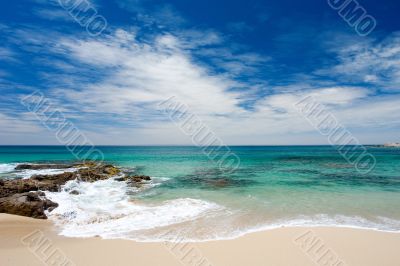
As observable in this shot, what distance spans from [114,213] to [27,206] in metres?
4.03

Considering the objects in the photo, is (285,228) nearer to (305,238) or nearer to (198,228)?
(305,238)

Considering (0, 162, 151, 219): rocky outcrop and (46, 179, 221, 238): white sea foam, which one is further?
(0, 162, 151, 219): rocky outcrop

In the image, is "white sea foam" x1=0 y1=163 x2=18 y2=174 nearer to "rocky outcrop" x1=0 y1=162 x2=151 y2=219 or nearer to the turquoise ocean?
"rocky outcrop" x1=0 y1=162 x2=151 y2=219

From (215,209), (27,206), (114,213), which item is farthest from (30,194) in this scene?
(215,209)

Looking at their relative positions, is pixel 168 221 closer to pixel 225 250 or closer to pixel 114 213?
pixel 114 213

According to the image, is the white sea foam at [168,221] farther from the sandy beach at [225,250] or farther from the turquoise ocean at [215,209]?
the sandy beach at [225,250]

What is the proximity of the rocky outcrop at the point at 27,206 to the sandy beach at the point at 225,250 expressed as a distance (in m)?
2.18

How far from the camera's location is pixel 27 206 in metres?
12.3

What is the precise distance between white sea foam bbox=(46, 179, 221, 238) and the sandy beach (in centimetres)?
104

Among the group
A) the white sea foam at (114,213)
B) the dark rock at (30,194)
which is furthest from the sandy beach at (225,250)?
the dark rock at (30,194)

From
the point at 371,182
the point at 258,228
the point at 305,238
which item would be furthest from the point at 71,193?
the point at 371,182

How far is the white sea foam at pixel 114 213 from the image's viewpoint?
10258mm

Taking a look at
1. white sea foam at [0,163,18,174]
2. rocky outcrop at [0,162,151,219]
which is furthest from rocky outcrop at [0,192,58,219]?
white sea foam at [0,163,18,174]

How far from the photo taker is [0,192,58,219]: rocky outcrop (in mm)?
12008
